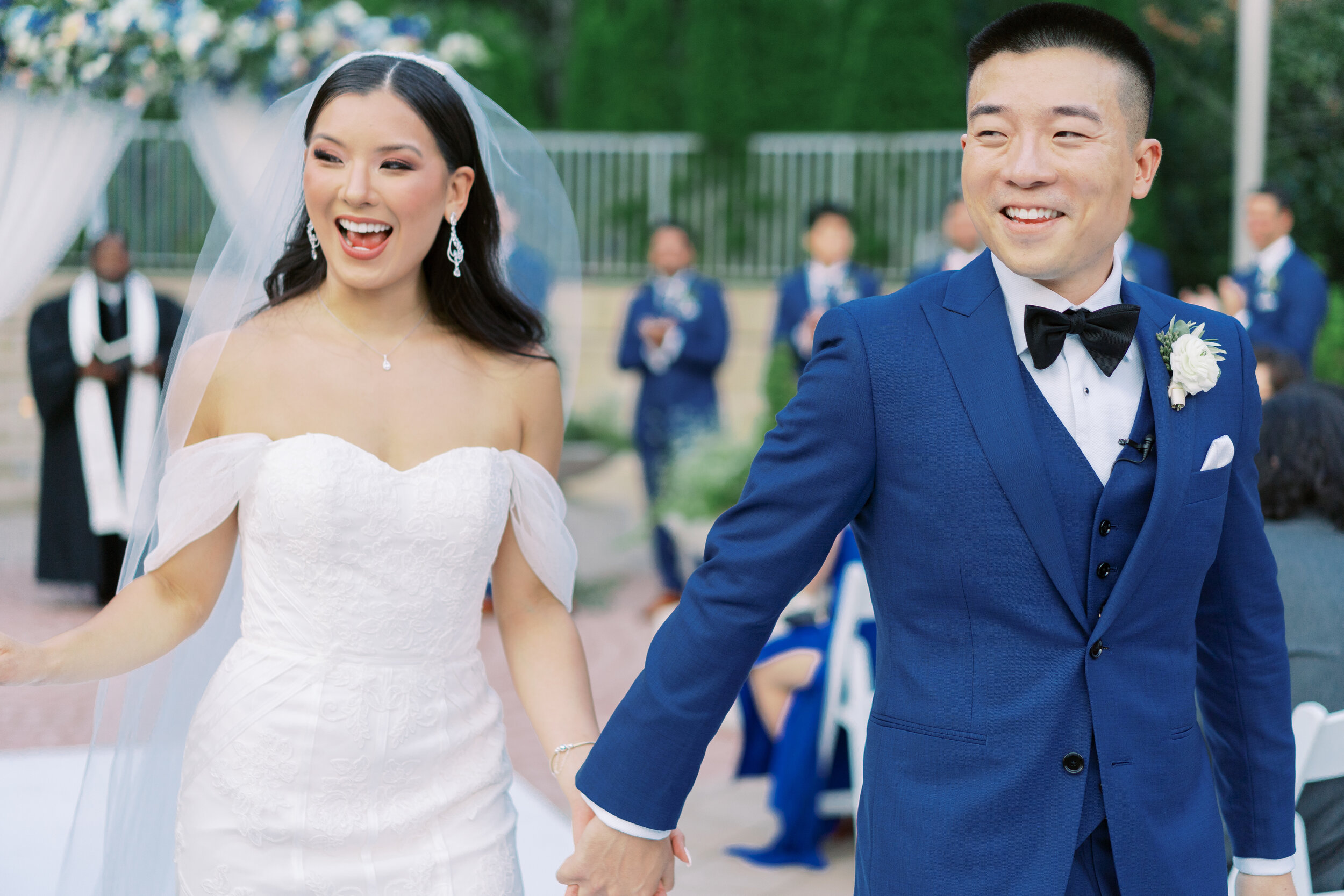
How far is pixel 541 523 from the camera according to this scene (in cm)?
267

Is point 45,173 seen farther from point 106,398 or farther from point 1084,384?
point 1084,384

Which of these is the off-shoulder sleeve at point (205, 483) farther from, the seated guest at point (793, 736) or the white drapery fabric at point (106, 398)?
the white drapery fabric at point (106, 398)

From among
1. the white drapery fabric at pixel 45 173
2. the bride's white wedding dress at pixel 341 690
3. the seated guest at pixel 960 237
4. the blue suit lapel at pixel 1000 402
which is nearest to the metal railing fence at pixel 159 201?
the seated guest at pixel 960 237

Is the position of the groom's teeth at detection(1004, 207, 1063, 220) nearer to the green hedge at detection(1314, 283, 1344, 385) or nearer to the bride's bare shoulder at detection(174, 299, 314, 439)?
the bride's bare shoulder at detection(174, 299, 314, 439)

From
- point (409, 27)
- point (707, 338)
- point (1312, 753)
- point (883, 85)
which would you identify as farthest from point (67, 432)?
point (883, 85)

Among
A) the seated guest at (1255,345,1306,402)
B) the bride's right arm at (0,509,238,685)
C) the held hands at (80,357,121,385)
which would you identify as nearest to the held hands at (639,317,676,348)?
the held hands at (80,357,121,385)

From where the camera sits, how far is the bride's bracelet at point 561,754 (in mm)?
2477

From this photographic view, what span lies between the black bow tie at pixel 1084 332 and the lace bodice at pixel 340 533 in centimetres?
110

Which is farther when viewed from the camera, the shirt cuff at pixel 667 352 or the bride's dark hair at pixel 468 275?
the shirt cuff at pixel 667 352

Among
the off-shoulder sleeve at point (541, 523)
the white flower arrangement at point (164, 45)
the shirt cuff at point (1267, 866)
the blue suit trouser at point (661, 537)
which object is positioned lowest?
the blue suit trouser at point (661, 537)

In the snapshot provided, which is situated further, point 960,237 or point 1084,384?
point 960,237

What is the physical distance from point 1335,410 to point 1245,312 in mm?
5509

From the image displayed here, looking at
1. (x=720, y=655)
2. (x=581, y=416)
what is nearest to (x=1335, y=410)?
(x=720, y=655)

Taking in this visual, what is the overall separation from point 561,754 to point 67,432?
23.2 feet
